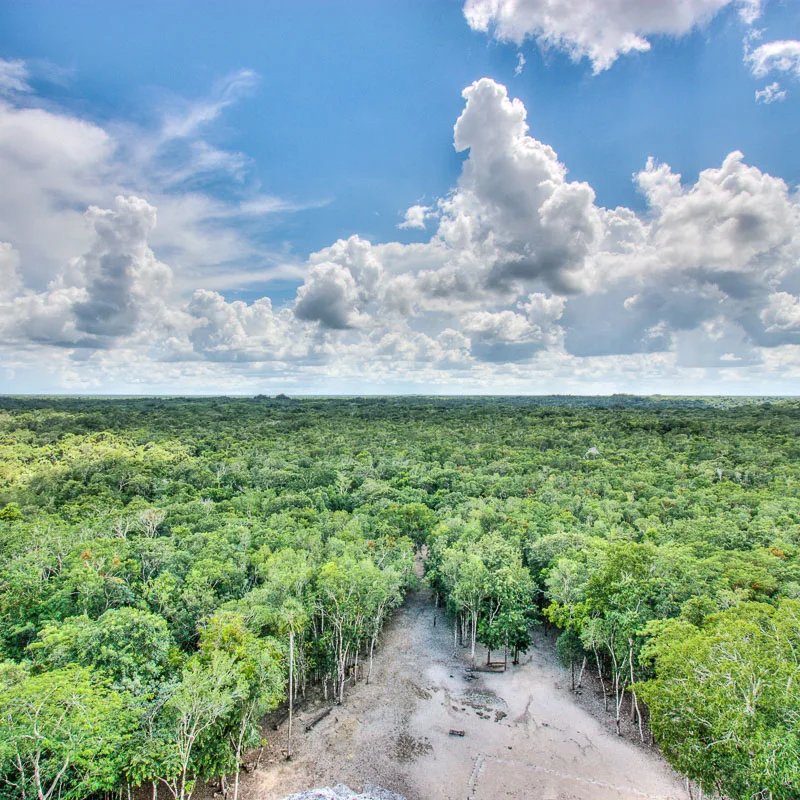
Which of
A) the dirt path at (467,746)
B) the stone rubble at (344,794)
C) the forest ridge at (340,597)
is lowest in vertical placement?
the dirt path at (467,746)

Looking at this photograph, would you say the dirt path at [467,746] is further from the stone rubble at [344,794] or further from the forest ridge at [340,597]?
the forest ridge at [340,597]

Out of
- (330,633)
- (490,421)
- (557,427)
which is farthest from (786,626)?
(490,421)

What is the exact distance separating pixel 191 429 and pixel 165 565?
103715 mm

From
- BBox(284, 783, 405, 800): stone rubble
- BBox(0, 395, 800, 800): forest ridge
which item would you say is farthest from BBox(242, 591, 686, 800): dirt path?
BBox(0, 395, 800, 800): forest ridge

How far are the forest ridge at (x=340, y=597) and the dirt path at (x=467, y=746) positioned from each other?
2.45m

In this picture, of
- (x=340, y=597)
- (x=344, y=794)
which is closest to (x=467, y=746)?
(x=344, y=794)

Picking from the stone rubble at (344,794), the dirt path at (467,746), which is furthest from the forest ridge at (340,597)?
the stone rubble at (344,794)

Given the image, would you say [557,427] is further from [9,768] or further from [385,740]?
[9,768]

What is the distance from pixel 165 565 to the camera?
35938mm

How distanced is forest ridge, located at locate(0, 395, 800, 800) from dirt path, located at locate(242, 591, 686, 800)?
8.02 ft

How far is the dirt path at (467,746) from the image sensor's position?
24.1 metres

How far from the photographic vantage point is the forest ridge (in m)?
16.8

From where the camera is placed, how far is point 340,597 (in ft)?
97.6

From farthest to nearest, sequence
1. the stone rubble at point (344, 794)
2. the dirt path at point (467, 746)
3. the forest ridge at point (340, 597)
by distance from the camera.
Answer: the dirt path at point (467, 746) < the stone rubble at point (344, 794) < the forest ridge at point (340, 597)
